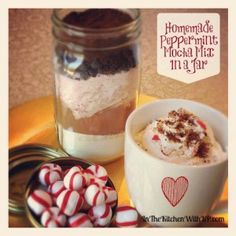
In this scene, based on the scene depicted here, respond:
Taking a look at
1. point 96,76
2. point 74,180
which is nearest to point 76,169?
point 74,180

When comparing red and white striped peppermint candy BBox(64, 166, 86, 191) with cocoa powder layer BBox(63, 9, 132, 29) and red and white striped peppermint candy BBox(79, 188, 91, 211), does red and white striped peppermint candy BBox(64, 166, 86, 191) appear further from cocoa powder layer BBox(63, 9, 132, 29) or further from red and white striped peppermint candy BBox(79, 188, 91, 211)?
cocoa powder layer BBox(63, 9, 132, 29)

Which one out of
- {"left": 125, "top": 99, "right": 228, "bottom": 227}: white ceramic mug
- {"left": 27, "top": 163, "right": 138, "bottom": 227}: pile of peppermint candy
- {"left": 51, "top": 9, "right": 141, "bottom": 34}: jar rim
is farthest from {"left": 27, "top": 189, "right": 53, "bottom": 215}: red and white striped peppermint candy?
{"left": 51, "top": 9, "right": 141, "bottom": 34}: jar rim

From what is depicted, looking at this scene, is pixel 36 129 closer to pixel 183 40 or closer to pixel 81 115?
pixel 81 115

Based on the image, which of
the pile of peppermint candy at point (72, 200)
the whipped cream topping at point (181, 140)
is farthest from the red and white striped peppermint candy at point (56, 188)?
the whipped cream topping at point (181, 140)

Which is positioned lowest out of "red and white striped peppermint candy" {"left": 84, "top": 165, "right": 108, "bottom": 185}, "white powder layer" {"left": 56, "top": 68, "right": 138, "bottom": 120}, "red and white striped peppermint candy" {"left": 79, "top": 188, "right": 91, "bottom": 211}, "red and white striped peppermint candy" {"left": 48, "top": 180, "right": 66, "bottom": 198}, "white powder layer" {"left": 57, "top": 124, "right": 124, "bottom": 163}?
"red and white striped peppermint candy" {"left": 79, "top": 188, "right": 91, "bottom": 211}

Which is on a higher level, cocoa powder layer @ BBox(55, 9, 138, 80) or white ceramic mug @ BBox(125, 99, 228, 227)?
cocoa powder layer @ BBox(55, 9, 138, 80)
